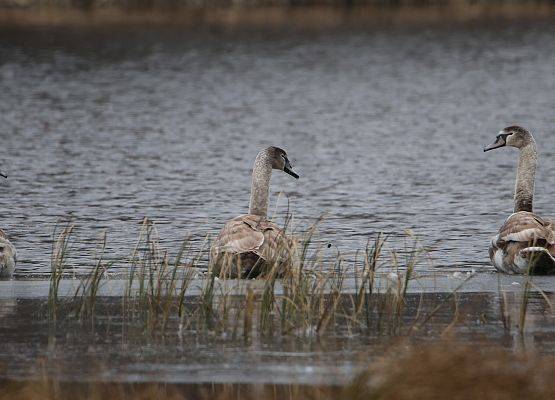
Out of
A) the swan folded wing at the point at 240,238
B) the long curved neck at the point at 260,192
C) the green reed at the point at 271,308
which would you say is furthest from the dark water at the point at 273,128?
the green reed at the point at 271,308

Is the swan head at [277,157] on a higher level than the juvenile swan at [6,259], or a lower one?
higher

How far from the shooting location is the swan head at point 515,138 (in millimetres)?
14453

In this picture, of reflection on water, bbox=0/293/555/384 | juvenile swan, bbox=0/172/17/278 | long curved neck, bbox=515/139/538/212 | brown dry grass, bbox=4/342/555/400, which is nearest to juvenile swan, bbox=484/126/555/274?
long curved neck, bbox=515/139/538/212

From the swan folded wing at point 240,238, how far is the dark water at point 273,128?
254 cm

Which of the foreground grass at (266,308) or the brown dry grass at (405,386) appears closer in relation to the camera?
the brown dry grass at (405,386)

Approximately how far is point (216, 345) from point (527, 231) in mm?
4151

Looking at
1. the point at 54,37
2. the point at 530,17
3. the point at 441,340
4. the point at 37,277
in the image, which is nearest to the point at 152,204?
the point at 37,277

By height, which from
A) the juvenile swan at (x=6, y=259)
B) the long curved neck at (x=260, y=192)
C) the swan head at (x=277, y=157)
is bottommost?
the juvenile swan at (x=6, y=259)

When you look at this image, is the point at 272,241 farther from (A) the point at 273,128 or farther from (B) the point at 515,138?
(A) the point at 273,128

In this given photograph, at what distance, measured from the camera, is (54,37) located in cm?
4703

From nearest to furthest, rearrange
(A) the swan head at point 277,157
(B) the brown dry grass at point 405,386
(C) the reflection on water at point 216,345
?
(B) the brown dry grass at point 405,386, (C) the reflection on water at point 216,345, (A) the swan head at point 277,157

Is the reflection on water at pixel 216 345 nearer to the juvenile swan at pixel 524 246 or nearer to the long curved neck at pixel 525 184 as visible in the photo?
the juvenile swan at pixel 524 246

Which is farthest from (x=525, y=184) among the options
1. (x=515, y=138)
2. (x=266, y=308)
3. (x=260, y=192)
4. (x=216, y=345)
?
(x=216, y=345)

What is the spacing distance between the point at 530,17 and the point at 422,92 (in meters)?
15.1
